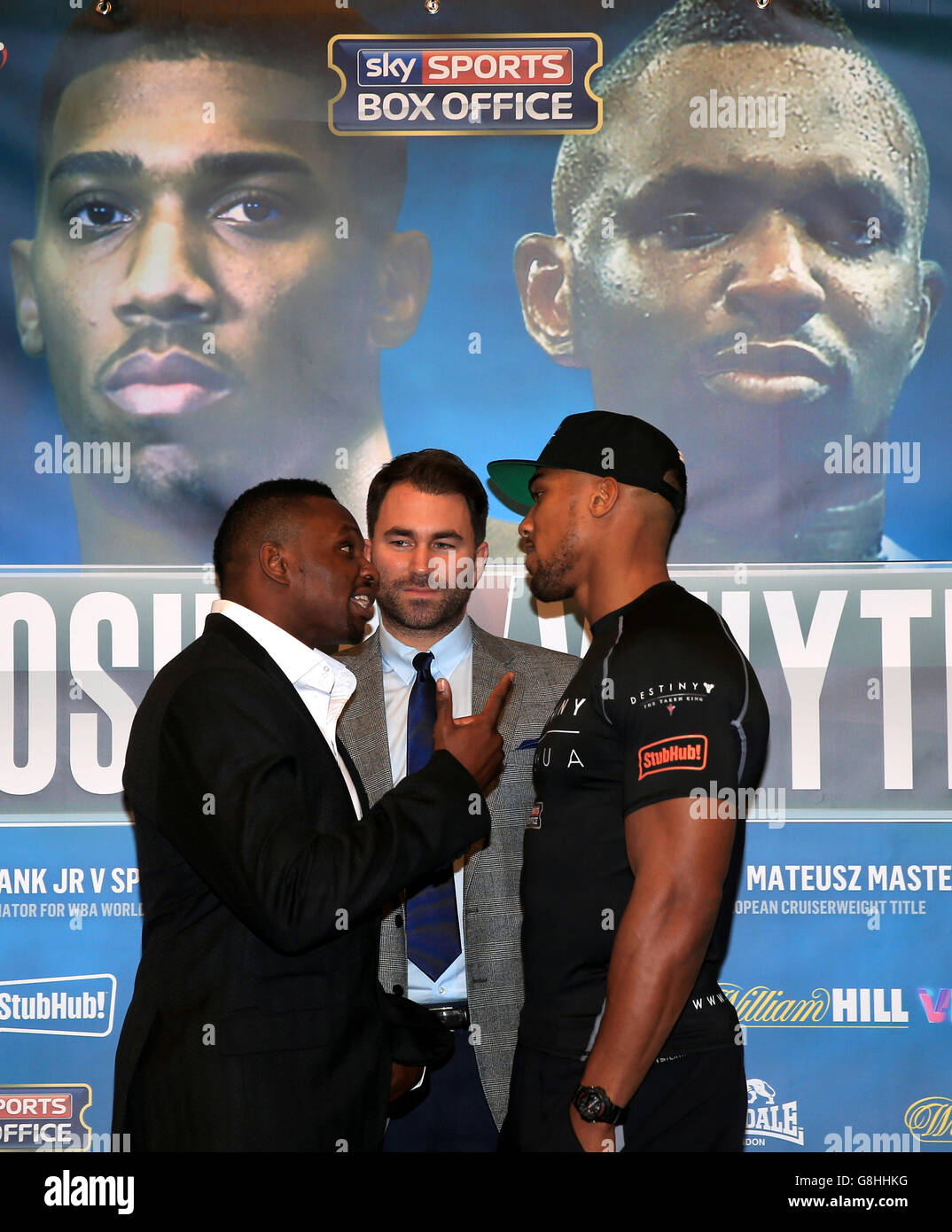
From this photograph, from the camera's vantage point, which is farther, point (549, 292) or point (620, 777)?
point (549, 292)

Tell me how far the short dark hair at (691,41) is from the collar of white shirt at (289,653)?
1874 millimetres

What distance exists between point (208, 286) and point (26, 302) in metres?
0.51

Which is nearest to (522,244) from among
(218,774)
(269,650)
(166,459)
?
(166,459)

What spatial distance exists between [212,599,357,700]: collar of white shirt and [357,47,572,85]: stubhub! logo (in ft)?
6.68

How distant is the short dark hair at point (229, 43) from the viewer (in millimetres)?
3107

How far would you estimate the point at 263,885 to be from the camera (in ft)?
4.88

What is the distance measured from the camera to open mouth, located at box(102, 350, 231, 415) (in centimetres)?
310

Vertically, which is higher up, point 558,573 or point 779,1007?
point 558,573

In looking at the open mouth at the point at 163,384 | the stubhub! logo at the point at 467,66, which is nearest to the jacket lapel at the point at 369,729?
the open mouth at the point at 163,384

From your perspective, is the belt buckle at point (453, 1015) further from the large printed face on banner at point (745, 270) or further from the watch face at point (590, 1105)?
the large printed face on banner at point (745, 270)

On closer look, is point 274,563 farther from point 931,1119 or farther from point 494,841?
point 931,1119

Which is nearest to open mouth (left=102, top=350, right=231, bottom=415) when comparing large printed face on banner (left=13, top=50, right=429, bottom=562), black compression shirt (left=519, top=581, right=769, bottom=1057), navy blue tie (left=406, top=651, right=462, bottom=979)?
large printed face on banner (left=13, top=50, right=429, bottom=562)

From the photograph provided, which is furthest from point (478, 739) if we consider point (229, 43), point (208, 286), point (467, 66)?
point (229, 43)

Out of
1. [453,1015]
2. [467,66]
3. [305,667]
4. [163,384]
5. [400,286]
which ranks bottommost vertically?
[453,1015]
